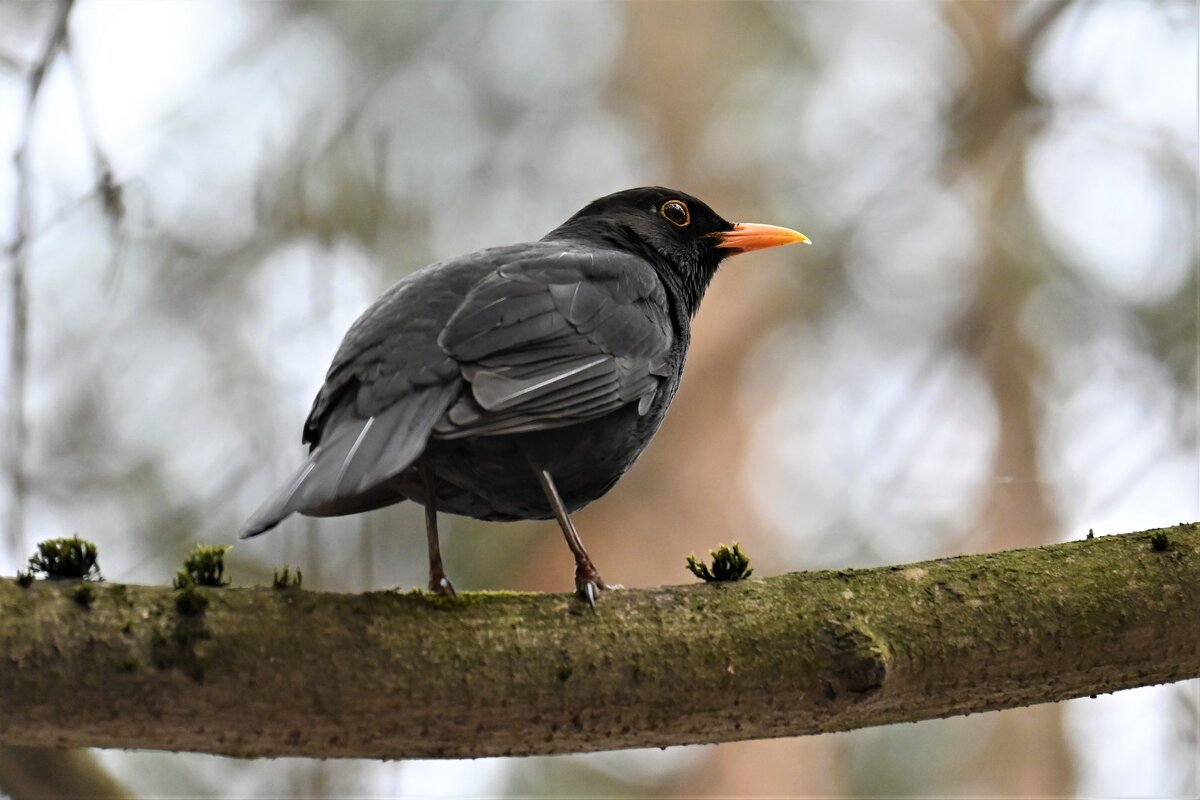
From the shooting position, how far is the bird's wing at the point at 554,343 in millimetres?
3527

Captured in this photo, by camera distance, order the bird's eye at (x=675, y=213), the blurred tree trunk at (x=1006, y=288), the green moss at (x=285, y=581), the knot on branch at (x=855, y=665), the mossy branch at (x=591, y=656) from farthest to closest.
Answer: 1. the blurred tree trunk at (x=1006, y=288)
2. the bird's eye at (x=675, y=213)
3. the knot on branch at (x=855, y=665)
4. the green moss at (x=285, y=581)
5. the mossy branch at (x=591, y=656)

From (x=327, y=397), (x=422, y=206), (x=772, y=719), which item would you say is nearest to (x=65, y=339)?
A: (x=422, y=206)

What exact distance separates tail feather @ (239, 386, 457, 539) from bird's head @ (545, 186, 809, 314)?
5.94 ft

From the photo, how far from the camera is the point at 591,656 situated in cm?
307

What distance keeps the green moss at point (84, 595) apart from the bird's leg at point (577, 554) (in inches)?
48.2

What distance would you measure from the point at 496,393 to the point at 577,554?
0.56m

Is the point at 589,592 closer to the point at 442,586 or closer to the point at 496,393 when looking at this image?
the point at 442,586

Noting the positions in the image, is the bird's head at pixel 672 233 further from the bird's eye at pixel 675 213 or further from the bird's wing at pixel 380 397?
the bird's wing at pixel 380 397

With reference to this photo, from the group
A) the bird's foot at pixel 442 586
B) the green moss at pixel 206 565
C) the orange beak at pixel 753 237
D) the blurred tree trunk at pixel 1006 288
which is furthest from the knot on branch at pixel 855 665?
the blurred tree trunk at pixel 1006 288

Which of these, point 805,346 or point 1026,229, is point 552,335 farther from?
point 1026,229

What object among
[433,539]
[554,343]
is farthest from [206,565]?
[554,343]

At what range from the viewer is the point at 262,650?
9.38ft

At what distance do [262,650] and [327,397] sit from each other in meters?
1.06

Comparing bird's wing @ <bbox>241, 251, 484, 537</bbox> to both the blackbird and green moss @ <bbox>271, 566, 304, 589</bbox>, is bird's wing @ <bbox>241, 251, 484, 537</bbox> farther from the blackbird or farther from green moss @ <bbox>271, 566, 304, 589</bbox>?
green moss @ <bbox>271, 566, 304, 589</bbox>
